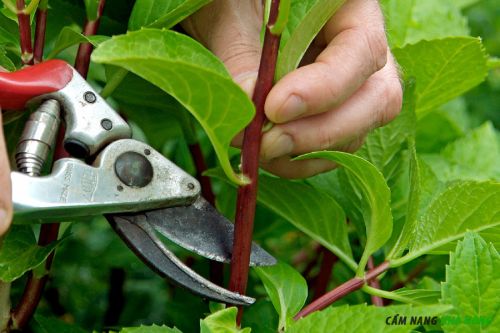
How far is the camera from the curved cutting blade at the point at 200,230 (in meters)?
0.87

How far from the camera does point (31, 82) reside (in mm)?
815

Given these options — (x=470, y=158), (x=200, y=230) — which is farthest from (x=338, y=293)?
(x=470, y=158)

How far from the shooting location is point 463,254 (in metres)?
0.79

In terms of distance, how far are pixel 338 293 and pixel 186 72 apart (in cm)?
34

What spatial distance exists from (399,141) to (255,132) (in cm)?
32

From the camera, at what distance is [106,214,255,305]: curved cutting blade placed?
832mm

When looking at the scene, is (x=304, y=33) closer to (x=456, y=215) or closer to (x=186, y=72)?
(x=186, y=72)

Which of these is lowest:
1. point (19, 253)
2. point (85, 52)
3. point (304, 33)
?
point (19, 253)

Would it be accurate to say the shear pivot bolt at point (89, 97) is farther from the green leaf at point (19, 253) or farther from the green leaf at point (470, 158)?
the green leaf at point (470, 158)

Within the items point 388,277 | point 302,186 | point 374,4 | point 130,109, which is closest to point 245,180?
point 302,186

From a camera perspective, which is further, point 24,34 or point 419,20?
point 419,20

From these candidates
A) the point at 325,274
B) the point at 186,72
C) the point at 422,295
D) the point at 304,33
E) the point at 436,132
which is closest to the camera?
the point at 186,72

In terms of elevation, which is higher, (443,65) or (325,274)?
(443,65)

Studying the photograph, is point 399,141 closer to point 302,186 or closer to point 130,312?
point 302,186
